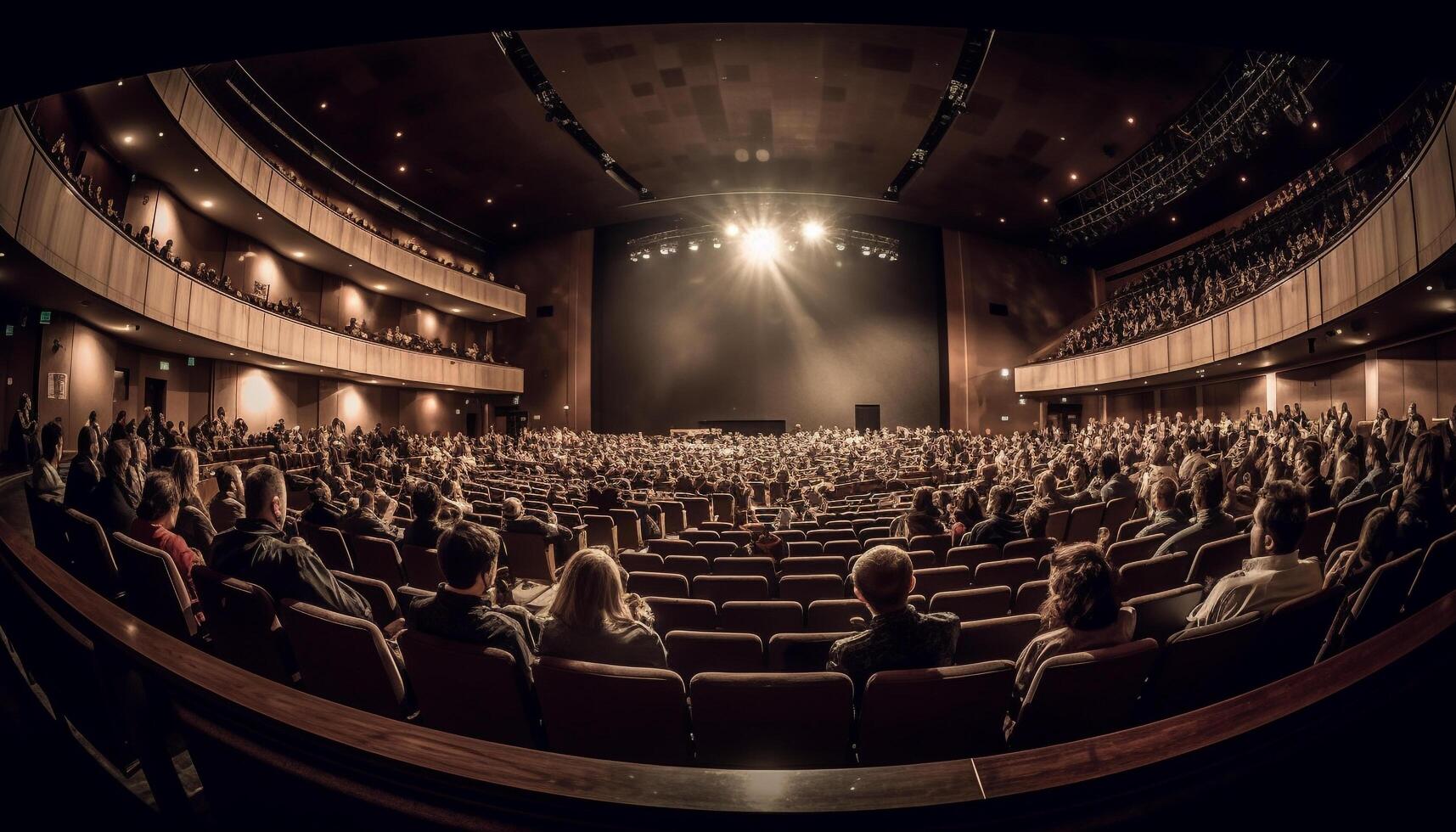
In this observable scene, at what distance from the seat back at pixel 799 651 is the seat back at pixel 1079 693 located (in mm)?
768

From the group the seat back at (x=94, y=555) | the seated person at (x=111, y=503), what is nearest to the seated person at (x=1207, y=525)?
the seat back at (x=94, y=555)

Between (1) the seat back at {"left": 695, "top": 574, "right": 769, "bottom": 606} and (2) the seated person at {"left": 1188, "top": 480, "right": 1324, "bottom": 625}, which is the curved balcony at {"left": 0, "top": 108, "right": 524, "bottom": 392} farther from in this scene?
(2) the seated person at {"left": 1188, "top": 480, "right": 1324, "bottom": 625}

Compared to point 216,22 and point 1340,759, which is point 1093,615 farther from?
point 216,22

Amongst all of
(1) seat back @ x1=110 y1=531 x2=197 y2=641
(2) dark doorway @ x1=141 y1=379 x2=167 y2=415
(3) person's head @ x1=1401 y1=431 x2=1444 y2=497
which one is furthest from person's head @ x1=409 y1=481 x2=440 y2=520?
(2) dark doorway @ x1=141 y1=379 x2=167 y2=415

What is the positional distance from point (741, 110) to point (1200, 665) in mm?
18153

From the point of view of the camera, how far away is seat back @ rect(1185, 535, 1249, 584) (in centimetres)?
371

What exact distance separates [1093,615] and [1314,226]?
63.7 feet

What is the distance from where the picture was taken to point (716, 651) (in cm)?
259

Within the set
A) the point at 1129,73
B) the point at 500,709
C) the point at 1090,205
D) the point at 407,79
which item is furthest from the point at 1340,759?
the point at 1090,205

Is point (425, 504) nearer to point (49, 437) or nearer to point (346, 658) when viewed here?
point (346, 658)

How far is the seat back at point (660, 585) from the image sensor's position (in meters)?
3.88

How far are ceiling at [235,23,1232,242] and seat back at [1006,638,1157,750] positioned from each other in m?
13.9

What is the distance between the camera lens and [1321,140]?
15.2m

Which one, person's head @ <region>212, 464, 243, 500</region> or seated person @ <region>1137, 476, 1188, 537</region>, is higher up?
person's head @ <region>212, 464, 243, 500</region>
